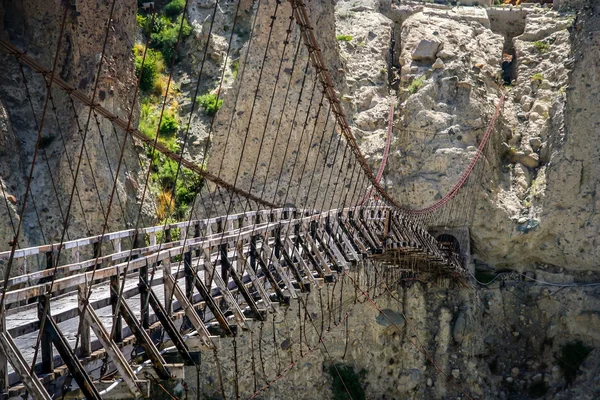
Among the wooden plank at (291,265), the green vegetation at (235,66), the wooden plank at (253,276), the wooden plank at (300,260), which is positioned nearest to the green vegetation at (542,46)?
the green vegetation at (235,66)

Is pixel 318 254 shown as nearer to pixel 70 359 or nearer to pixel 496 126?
pixel 70 359

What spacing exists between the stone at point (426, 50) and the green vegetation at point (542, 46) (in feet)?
12.5

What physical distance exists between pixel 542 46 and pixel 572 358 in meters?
11.0

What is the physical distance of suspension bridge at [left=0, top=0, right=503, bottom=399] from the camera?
365 inches

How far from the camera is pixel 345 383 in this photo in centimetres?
2772

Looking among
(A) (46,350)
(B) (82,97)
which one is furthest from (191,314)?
(B) (82,97)

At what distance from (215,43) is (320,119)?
5.72 metres

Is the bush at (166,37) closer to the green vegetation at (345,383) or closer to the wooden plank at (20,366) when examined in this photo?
the green vegetation at (345,383)

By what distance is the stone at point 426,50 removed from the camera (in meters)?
32.6

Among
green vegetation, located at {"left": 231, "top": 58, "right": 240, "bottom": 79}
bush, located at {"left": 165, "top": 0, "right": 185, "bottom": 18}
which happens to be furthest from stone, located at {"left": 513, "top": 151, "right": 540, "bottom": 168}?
bush, located at {"left": 165, "top": 0, "right": 185, "bottom": 18}

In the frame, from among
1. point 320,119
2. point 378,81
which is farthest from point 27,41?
point 378,81

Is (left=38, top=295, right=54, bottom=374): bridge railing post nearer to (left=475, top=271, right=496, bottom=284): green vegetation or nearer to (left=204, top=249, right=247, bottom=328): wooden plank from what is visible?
(left=204, top=249, right=247, bottom=328): wooden plank

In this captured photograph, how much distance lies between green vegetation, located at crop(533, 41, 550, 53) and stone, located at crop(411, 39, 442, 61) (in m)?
3.81

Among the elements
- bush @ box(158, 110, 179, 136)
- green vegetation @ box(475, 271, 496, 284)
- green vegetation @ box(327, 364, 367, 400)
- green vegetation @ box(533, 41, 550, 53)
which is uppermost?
green vegetation @ box(533, 41, 550, 53)
